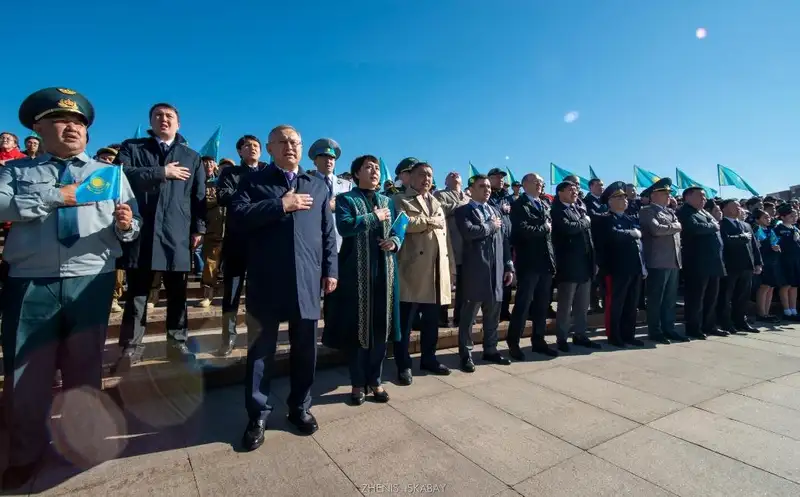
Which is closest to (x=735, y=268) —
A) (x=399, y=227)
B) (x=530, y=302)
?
(x=530, y=302)

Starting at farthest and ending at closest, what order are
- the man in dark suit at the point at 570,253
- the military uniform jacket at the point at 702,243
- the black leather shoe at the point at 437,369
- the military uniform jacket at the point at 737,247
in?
1. the military uniform jacket at the point at 737,247
2. the military uniform jacket at the point at 702,243
3. the man in dark suit at the point at 570,253
4. the black leather shoe at the point at 437,369

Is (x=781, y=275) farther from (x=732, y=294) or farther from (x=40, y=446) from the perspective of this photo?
(x=40, y=446)

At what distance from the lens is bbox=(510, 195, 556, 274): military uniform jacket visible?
4.94 m

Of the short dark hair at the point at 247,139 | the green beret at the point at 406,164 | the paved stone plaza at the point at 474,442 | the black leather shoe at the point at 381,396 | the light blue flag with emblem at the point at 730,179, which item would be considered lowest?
the paved stone plaza at the point at 474,442

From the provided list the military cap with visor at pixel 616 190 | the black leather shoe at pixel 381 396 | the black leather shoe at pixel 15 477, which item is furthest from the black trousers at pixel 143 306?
the military cap with visor at pixel 616 190

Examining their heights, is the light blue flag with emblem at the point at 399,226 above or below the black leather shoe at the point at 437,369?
above

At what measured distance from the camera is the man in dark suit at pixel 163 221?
318cm

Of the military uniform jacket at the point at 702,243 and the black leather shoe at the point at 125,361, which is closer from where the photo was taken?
the black leather shoe at the point at 125,361

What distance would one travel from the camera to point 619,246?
18.8ft

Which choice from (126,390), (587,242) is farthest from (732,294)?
(126,390)

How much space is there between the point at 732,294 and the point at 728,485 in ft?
21.6

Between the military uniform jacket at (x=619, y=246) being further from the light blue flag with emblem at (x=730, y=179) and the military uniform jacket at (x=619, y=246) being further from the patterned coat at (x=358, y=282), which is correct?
the light blue flag with emblem at (x=730, y=179)

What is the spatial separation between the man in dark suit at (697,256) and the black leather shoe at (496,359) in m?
3.84

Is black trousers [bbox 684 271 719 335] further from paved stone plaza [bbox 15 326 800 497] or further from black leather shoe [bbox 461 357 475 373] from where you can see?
black leather shoe [bbox 461 357 475 373]
